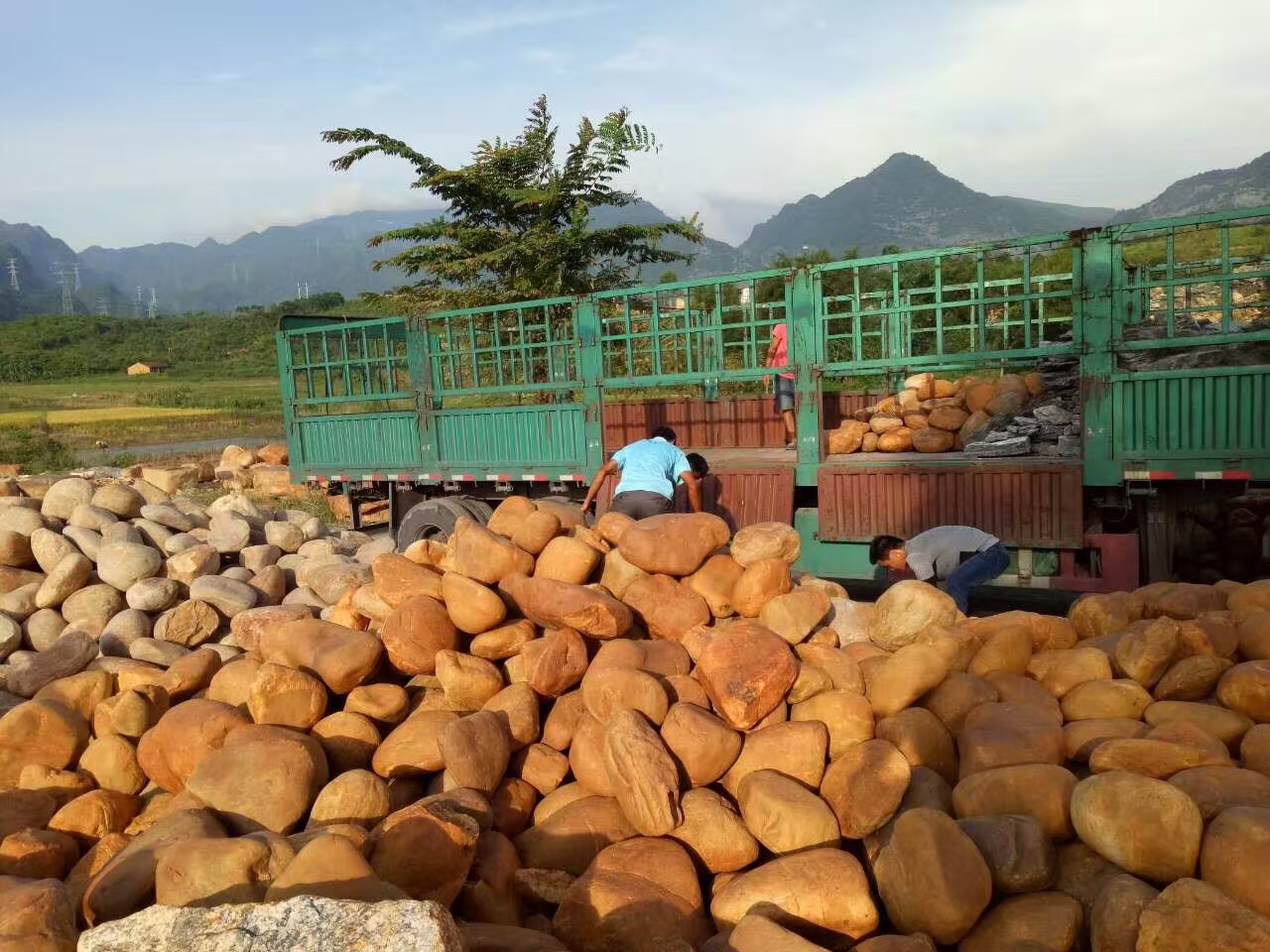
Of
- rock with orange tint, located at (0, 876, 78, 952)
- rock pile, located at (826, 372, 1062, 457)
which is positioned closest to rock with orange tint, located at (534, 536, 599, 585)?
rock with orange tint, located at (0, 876, 78, 952)

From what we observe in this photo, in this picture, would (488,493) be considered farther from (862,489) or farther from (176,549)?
(862,489)

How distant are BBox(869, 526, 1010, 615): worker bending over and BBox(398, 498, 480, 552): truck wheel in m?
3.36

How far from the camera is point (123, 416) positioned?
2995 centimetres

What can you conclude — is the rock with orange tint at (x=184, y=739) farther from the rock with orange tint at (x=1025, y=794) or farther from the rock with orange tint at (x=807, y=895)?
the rock with orange tint at (x=1025, y=794)

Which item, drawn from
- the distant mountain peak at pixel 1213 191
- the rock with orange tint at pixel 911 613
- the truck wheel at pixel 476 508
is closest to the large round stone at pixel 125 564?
the truck wheel at pixel 476 508

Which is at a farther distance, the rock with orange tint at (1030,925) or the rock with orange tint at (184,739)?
the rock with orange tint at (184,739)

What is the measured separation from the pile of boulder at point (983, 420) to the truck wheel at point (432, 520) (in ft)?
9.57

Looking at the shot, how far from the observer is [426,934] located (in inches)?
75.9

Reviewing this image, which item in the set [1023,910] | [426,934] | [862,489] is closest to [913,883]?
[1023,910]

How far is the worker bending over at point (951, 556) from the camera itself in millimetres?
4902

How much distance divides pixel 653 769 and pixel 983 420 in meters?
3.86

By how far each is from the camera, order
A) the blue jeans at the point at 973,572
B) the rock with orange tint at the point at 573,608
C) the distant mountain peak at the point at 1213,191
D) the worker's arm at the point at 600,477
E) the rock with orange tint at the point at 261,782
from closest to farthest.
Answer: the rock with orange tint at the point at 261,782 < the rock with orange tint at the point at 573,608 < the blue jeans at the point at 973,572 < the worker's arm at the point at 600,477 < the distant mountain peak at the point at 1213,191

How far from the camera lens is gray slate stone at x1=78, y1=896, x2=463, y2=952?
193 centimetres

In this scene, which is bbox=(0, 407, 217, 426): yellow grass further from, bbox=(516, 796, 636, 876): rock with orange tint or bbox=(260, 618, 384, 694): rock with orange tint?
bbox=(516, 796, 636, 876): rock with orange tint
